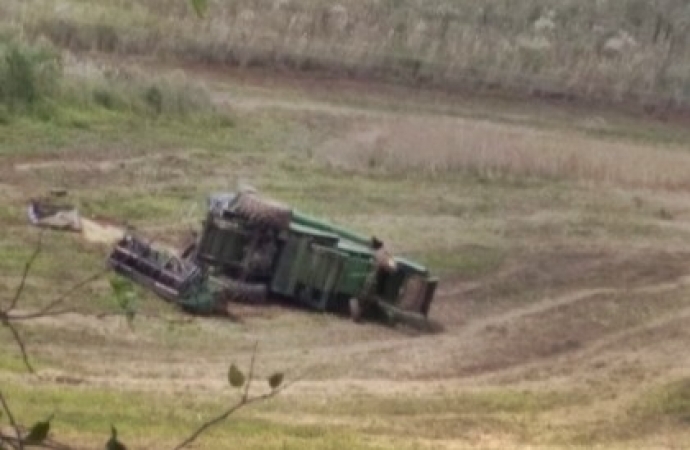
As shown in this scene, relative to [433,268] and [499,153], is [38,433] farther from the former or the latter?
[499,153]

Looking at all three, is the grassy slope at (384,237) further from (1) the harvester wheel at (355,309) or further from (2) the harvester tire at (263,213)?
(2) the harvester tire at (263,213)

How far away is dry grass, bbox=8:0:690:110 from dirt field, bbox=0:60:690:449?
224 cm

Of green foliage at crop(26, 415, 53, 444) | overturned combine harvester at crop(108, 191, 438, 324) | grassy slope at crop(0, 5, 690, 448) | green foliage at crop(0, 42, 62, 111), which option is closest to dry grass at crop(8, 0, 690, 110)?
grassy slope at crop(0, 5, 690, 448)


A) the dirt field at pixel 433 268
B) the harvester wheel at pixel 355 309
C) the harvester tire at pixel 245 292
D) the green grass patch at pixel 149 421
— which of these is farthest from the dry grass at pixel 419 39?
the green grass patch at pixel 149 421

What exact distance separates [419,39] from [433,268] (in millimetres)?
22346

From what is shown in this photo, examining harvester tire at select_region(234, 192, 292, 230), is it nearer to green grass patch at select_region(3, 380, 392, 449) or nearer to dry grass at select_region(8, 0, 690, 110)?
green grass patch at select_region(3, 380, 392, 449)

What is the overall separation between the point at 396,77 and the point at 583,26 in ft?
30.3

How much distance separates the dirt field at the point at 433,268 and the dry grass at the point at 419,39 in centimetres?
224

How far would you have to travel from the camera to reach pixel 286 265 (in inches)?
964

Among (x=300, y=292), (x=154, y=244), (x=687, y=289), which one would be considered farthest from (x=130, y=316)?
(x=687, y=289)

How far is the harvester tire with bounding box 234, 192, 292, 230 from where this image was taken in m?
24.2

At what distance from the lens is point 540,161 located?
39188mm

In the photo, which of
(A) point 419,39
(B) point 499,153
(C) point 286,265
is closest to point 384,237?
(C) point 286,265

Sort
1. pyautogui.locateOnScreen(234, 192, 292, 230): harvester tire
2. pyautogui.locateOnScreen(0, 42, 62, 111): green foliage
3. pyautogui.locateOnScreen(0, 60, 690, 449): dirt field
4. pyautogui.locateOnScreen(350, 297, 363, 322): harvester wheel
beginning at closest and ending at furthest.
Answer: pyautogui.locateOnScreen(0, 60, 690, 449): dirt field → pyautogui.locateOnScreen(234, 192, 292, 230): harvester tire → pyautogui.locateOnScreen(350, 297, 363, 322): harvester wheel → pyautogui.locateOnScreen(0, 42, 62, 111): green foliage
